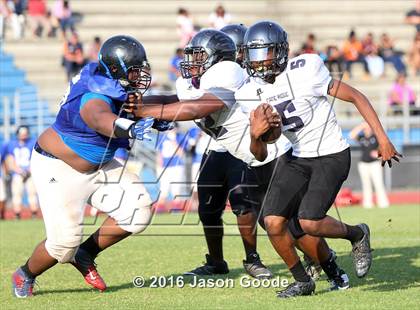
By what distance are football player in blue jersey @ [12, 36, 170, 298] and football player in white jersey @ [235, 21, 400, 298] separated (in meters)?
0.88

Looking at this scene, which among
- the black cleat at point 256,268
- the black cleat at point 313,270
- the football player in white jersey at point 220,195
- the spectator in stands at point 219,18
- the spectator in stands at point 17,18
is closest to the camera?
the football player in white jersey at point 220,195

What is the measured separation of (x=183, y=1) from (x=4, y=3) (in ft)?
15.7

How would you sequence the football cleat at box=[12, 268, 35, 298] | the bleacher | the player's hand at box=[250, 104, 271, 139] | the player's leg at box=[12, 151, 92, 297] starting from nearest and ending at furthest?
the player's hand at box=[250, 104, 271, 139]
the player's leg at box=[12, 151, 92, 297]
the football cleat at box=[12, 268, 35, 298]
the bleacher

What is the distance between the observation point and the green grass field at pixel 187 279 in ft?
21.1

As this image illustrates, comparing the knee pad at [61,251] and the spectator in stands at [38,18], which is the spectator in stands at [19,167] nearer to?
the spectator in stands at [38,18]

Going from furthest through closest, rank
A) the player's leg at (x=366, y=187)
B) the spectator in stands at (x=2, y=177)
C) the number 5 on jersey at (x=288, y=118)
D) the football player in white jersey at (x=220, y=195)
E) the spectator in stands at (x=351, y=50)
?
the spectator in stands at (x=351, y=50)
the player's leg at (x=366, y=187)
the spectator in stands at (x=2, y=177)
the football player in white jersey at (x=220, y=195)
the number 5 on jersey at (x=288, y=118)

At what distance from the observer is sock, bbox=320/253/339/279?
267 inches

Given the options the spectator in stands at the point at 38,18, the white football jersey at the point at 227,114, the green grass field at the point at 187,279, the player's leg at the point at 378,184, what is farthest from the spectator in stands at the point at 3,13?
the white football jersey at the point at 227,114

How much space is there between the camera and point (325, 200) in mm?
6508

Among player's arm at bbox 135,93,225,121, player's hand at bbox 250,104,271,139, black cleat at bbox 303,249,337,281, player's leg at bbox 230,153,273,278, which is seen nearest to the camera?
player's hand at bbox 250,104,271,139

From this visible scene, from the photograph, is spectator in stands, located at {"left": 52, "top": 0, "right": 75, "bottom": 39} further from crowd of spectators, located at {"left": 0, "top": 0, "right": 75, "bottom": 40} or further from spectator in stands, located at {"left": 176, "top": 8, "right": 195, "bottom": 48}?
spectator in stands, located at {"left": 176, "top": 8, "right": 195, "bottom": 48}

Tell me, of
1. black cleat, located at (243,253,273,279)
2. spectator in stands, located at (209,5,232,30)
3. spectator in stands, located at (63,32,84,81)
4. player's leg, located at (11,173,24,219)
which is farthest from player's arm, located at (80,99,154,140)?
spectator in stands, located at (209,5,232,30)

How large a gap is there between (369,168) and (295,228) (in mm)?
9298

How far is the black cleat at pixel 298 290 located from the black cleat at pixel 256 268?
41.1 inches
